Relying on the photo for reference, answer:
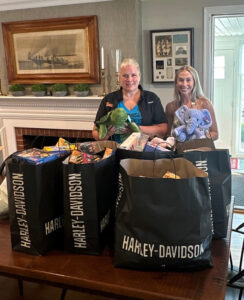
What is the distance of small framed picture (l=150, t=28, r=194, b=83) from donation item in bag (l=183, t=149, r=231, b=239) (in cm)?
239

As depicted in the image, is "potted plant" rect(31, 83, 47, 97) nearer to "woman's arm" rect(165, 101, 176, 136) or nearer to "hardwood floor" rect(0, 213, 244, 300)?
"woman's arm" rect(165, 101, 176, 136)

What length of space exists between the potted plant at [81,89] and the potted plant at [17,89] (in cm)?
70

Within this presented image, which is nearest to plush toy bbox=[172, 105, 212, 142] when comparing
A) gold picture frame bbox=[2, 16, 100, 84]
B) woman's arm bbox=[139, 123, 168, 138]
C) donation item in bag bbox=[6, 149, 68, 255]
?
woman's arm bbox=[139, 123, 168, 138]

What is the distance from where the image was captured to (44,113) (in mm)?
3811

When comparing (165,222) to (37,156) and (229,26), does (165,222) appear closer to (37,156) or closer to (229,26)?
(37,156)

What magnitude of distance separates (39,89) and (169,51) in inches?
57.4

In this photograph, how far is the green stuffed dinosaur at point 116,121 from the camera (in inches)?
55.5

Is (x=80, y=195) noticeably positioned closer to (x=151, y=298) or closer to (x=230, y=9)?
(x=151, y=298)

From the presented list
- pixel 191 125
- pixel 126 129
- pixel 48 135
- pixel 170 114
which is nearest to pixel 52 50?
pixel 48 135

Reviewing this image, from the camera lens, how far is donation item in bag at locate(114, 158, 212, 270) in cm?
84

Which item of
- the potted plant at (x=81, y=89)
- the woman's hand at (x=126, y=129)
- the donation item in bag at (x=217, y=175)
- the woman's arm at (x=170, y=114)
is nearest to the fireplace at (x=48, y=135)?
the potted plant at (x=81, y=89)

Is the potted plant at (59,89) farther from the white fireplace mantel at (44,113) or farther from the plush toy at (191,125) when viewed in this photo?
the plush toy at (191,125)

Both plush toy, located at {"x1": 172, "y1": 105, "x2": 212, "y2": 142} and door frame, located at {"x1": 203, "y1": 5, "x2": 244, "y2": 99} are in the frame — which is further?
door frame, located at {"x1": 203, "y1": 5, "x2": 244, "y2": 99}

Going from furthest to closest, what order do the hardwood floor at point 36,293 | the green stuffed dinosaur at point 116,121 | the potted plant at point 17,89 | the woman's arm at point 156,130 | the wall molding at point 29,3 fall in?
the potted plant at point 17,89, the wall molding at point 29,3, the woman's arm at point 156,130, the hardwood floor at point 36,293, the green stuffed dinosaur at point 116,121
